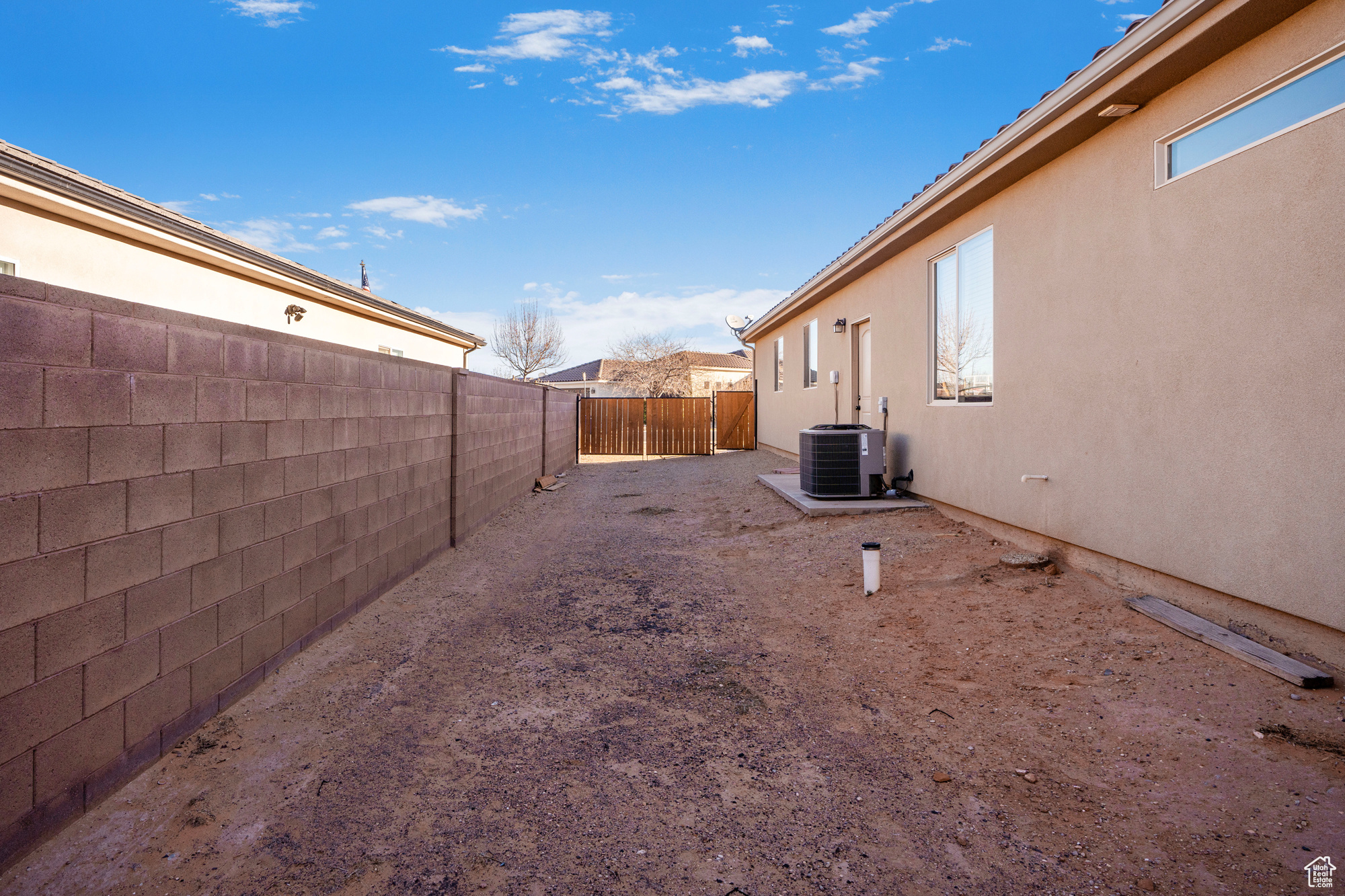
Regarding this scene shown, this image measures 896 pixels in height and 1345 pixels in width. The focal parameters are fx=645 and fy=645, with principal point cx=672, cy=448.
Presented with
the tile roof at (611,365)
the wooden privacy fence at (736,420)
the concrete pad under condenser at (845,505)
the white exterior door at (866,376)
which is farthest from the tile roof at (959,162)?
the tile roof at (611,365)

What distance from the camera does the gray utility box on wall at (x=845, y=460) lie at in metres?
7.69

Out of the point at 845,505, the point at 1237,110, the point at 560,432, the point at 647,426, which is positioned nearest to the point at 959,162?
the point at 1237,110

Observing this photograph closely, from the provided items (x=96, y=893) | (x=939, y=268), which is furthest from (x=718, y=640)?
(x=939, y=268)

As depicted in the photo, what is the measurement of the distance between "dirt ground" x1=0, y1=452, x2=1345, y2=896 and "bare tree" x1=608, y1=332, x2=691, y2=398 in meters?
32.1

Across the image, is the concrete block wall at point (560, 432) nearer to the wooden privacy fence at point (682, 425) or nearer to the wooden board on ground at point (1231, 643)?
the wooden privacy fence at point (682, 425)

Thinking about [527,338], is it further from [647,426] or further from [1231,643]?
[1231,643]

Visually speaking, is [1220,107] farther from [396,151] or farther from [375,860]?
[396,151]

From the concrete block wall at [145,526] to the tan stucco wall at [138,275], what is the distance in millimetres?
3500

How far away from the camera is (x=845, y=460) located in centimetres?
777

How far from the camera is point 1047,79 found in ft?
15.4

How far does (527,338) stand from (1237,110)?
29.9m

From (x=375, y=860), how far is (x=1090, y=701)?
3059 millimetres

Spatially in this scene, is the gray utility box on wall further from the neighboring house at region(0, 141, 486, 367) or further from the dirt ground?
the neighboring house at region(0, 141, 486, 367)

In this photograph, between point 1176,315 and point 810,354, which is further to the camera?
point 810,354
